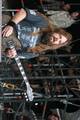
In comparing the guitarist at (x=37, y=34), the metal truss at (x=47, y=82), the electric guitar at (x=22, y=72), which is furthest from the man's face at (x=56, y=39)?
the electric guitar at (x=22, y=72)

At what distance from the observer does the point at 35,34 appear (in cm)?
483

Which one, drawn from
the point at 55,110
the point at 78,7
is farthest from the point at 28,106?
the point at 78,7

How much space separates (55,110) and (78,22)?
58.3 inches

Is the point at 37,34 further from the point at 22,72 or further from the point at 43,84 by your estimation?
the point at 43,84

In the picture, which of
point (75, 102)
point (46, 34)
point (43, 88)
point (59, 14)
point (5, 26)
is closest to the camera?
point (5, 26)

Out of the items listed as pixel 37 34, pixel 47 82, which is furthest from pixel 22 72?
pixel 47 82

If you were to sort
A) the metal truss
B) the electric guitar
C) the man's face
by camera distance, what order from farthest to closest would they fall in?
1. the man's face
2. the metal truss
3. the electric guitar

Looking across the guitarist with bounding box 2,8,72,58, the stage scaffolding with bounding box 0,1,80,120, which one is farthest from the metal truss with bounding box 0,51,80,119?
the guitarist with bounding box 2,8,72,58

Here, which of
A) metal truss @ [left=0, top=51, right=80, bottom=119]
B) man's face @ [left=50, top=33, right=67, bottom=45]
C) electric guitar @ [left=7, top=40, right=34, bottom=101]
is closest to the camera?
electric guitar @ [left=7, top=40, right=34, bottom=101]

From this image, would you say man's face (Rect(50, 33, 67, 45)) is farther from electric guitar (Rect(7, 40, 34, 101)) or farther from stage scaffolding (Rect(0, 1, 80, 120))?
electric guitar (Rect(7, 40, 34, 101))

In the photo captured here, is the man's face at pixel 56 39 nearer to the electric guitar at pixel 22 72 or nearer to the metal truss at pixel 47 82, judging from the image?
the metal truss at pixel 47 82

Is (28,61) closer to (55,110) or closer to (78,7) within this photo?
(55,110)

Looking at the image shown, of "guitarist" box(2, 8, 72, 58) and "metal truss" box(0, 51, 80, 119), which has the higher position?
"guitarist" box(2, 8, 72, 58)

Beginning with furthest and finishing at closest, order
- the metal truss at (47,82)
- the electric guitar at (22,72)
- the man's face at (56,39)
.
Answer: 1. the man's face at (56,39)
2. the metal truss at (47,82)
3. the electric guitar at (22,72)
